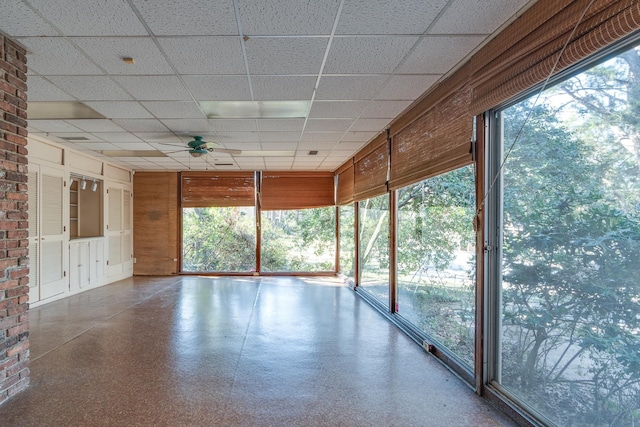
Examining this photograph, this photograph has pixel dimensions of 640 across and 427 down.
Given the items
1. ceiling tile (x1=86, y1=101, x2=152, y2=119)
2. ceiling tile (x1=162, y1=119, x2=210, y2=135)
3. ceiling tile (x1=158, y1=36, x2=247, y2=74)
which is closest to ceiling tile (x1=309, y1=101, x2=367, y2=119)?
ceiling tile (x1=158, y1=36, x2=247, y2=74)

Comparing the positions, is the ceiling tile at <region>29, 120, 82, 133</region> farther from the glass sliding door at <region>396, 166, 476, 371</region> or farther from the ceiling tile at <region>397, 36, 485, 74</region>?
the glass sliding door at <region>396, 166, 476, 371</region>

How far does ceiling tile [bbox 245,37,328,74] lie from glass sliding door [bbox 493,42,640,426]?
1639mm

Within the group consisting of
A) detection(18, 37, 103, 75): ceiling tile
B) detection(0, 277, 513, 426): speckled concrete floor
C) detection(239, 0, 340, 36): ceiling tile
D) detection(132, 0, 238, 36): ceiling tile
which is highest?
detection(239, 0, 340, 36): ceiling tile

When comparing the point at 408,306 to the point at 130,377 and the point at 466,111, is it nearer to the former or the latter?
the point at 466,111

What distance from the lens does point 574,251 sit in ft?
6.40

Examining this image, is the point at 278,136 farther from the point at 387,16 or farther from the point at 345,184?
the point at 387,16

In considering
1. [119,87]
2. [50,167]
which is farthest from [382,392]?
[50,167]

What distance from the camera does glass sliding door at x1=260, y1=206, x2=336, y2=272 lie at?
885 cm

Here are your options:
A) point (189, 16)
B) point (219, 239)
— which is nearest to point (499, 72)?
point (189, 16)

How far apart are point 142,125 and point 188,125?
0.65 meters

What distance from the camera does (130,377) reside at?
3.00 m

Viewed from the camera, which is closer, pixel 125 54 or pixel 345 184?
pixel 125 54

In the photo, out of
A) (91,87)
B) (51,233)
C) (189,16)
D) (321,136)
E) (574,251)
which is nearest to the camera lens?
(574,251)

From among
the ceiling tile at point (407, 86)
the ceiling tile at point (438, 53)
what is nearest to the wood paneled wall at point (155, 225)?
the ceiling tile at point (407, 86)
